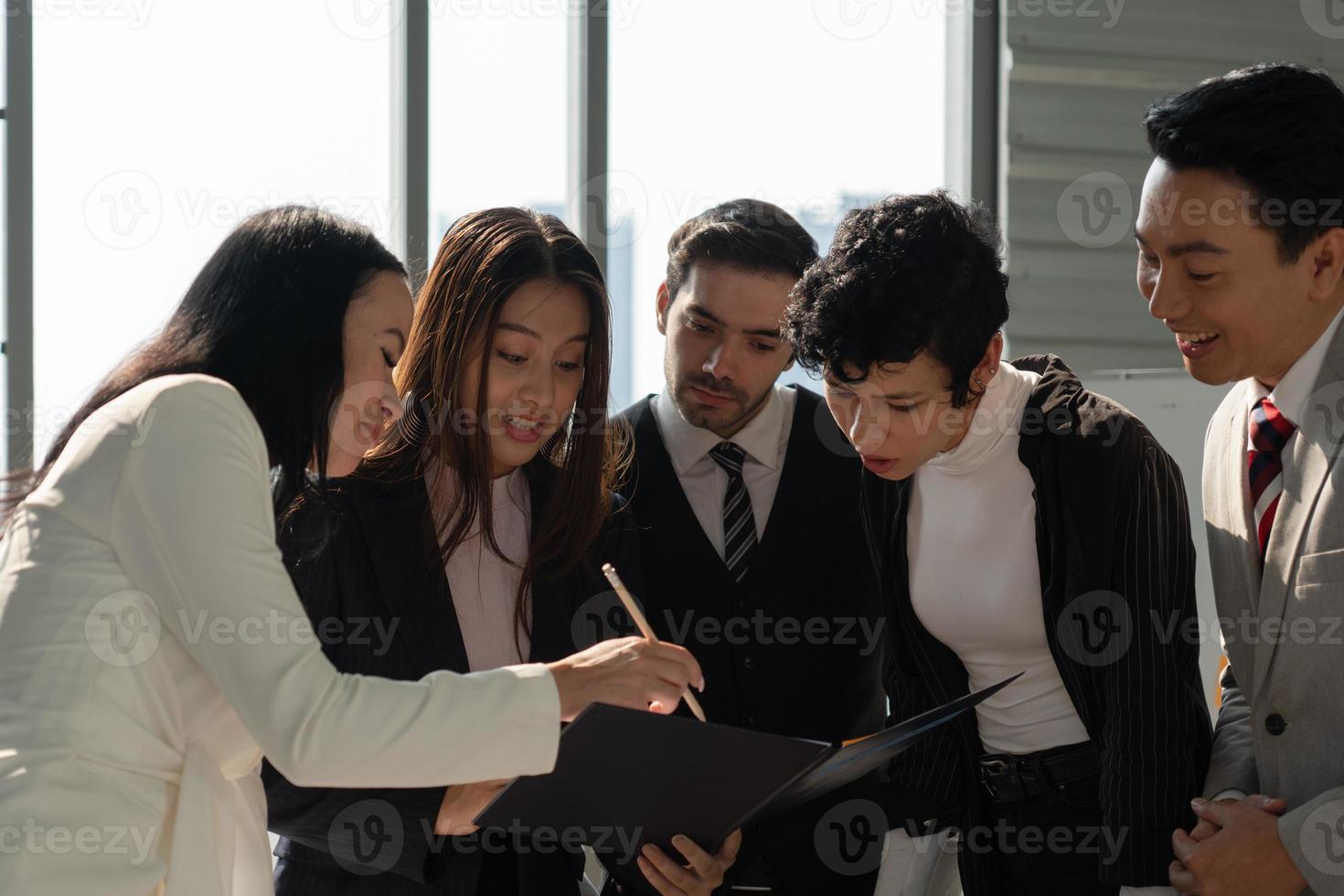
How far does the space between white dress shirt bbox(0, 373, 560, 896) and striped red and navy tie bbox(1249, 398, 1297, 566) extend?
3.46 feet

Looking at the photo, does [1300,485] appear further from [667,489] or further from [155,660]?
[155,660]

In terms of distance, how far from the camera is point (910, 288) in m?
1.81

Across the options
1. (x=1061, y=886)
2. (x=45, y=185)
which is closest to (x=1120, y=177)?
(x=1061, y=886)

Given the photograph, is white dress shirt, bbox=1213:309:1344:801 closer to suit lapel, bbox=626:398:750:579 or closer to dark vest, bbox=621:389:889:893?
dark vest, bbox=621:389:889:893

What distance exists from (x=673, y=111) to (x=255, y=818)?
8.36 ft

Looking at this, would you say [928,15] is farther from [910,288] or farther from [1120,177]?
[910,288]

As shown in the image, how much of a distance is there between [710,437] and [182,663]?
1.16 meters

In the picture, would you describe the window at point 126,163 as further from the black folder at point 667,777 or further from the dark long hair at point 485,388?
the black folder at point 667,777

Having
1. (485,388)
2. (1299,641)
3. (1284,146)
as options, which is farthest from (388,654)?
(1284,146)

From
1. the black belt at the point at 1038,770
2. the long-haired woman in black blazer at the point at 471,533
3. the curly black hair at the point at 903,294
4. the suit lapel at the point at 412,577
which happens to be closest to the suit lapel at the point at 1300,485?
the black belt at the point at 1038,770

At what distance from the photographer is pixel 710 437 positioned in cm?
234

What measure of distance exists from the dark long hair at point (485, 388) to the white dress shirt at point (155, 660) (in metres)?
0.64

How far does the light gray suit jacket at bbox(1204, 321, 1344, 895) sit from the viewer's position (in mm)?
1579

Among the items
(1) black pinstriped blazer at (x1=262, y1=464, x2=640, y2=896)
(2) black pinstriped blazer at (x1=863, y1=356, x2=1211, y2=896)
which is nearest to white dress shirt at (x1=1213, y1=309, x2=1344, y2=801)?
(2) black pinstriped blazer at (x1=863, y1=356, x2=1211, y2=896)
